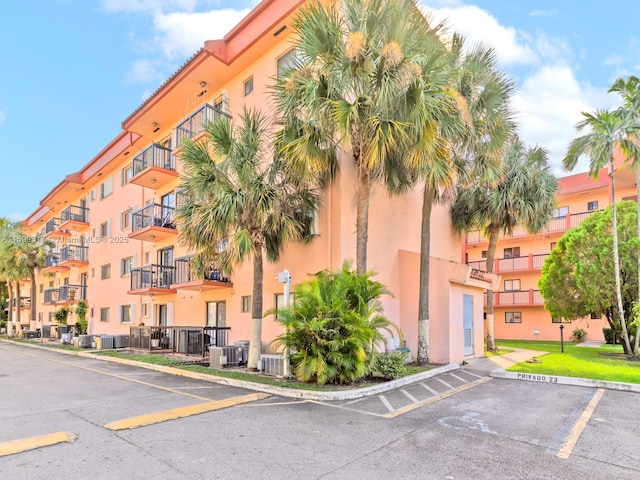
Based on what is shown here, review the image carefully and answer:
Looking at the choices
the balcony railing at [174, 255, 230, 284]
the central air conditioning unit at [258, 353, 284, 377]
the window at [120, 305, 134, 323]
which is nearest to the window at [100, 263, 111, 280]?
the window at [120, 305, 134, 323]

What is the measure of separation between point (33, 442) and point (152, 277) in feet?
50.2

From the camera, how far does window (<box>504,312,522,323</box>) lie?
3231cm

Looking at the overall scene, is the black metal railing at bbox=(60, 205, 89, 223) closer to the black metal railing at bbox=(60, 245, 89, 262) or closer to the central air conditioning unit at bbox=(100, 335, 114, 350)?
the black metal railing at bbox=(60, 245, 89, 262)

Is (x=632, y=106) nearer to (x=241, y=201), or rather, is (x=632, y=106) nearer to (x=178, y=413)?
→ (x=241, y=201)

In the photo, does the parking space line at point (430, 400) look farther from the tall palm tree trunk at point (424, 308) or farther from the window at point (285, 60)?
the window at point (285, 60)

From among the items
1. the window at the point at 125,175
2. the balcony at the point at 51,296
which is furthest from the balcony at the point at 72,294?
the window at the point at 125,175

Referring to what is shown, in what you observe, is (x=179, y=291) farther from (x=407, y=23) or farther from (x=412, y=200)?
(x=407, y=23)

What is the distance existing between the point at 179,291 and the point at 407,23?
15541 millimetres

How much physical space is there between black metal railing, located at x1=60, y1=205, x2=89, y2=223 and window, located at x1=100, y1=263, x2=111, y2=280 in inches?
243

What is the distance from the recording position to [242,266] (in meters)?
16.7

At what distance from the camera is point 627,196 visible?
28.5m

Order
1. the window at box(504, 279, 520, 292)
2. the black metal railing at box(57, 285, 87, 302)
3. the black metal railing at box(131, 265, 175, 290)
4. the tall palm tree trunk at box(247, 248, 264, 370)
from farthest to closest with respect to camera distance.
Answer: the window at box(504, 279, 520, 292) → the black metal railing at box(57, 285, 87, 302) → the black metal railing at box(131, 265, 175, 290) → the tall palm tree trunk at box(247, 248, 264, 370)

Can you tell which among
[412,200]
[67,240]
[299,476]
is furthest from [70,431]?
[67,240]

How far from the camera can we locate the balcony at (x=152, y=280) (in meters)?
20.4
